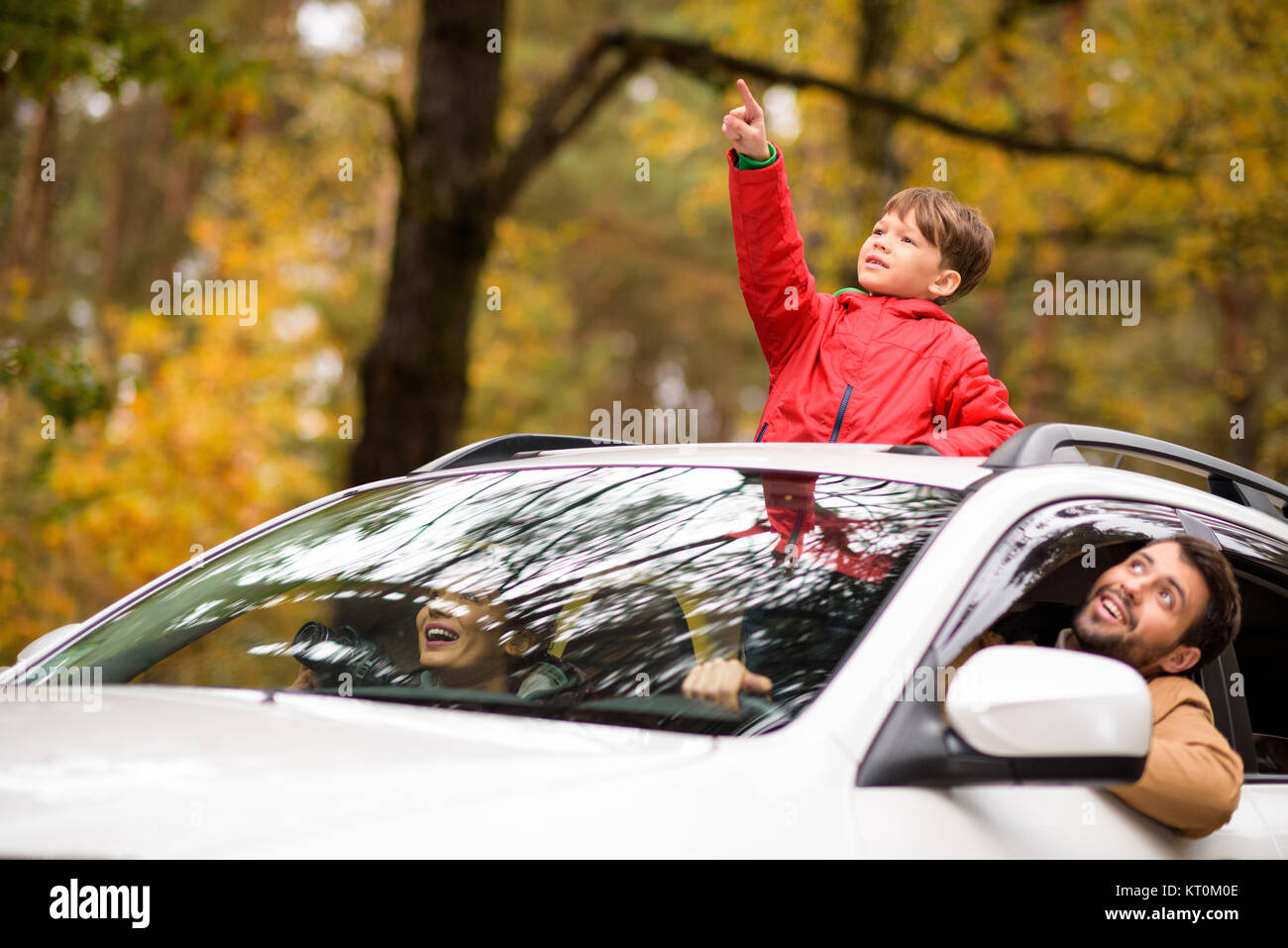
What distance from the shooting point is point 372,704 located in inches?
79.9

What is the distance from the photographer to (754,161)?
3381 millimetres

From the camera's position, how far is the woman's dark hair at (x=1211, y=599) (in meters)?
2.38

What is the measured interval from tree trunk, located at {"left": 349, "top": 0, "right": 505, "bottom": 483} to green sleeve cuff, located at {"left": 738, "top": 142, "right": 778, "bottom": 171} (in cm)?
477

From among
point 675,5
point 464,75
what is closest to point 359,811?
point 464,75

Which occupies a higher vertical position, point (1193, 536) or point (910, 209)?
point (910, 209)

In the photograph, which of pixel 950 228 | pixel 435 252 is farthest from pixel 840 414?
pixel 435 252

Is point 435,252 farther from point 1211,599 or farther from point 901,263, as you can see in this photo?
point 1211,599

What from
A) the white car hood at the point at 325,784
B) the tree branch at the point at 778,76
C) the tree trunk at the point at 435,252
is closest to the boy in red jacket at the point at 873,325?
the white car hood at the point at 325,784

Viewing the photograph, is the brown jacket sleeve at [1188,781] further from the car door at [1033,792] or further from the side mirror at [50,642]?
the side mirror at [50,642]

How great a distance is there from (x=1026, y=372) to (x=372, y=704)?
773 inches

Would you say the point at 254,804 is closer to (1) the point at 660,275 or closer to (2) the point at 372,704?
(2) the point at 372,704

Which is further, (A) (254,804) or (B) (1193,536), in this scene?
(B) (1193,536)

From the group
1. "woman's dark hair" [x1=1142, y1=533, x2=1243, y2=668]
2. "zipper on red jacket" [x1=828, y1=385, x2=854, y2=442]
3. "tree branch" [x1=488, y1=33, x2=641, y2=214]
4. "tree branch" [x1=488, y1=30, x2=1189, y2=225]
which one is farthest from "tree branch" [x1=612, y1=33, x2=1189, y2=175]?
"woman's dark hair" [x1=1142, y1=533, x2=1243, y2=668]

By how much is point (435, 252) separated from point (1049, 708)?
668cm
